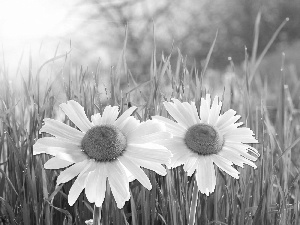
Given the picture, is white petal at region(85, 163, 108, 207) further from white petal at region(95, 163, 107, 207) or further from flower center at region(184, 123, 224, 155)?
flower center at region(184, 123, 224, 155)

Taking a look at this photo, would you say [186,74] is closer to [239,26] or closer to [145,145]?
[145,145]

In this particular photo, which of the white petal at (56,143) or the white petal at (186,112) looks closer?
the white petal at (56,143)

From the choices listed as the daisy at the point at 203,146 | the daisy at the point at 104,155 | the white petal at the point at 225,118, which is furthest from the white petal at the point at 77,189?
the white petal at the point at 225,118

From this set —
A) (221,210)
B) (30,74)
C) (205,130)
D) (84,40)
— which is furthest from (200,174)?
(84,40)


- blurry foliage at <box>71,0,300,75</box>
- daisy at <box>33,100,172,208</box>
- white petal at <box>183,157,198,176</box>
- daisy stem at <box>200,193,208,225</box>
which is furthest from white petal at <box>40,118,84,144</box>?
blurry foliage at <box>71,0,300,75</box>

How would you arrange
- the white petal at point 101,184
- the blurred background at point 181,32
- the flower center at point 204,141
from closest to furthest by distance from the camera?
1. the white petal at point 101,184
2. the flower center at point 204,141
3. the blurred background at point 181,32

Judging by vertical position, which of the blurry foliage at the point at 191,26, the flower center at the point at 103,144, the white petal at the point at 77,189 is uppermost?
the blurry foliage at the point at 191,26

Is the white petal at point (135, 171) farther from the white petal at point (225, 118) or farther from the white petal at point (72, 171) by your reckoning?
the white petal at point (225, 118)
